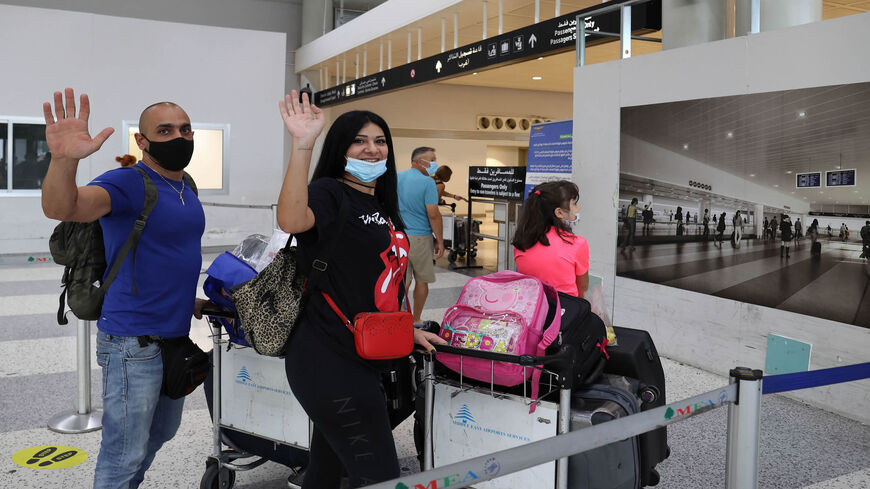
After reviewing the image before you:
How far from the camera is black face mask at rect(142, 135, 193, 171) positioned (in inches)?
94.4

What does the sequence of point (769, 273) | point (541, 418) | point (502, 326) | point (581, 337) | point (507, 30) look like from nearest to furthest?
point (541, 418) → point (502, 326) → point (581, 337) → point (769, 273) → point (507, 30)

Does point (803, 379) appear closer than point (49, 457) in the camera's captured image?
Yes

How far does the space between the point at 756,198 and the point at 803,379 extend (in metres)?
2.84

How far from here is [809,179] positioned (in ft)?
14.5

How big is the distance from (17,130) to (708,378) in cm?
1021

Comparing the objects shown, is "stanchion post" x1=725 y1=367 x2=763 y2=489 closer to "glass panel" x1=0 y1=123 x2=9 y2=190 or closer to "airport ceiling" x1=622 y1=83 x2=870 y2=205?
"airport ceiling" x1=622 y1=83 x2=870 y2=205

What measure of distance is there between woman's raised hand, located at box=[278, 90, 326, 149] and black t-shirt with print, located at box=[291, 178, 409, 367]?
0.15m

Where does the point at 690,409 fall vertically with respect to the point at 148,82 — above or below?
below

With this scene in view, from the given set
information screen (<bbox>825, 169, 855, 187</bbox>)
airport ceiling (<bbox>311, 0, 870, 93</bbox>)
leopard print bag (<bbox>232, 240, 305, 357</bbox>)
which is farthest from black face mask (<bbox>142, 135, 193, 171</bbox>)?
airport ceiling (<bbox>311, 0, 870, 93</bbox>)


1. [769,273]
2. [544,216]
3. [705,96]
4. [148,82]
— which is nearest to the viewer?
[544,216]

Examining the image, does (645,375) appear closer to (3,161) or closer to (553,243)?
(553,243)

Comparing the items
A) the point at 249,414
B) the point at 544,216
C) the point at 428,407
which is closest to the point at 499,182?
the point at 544,216

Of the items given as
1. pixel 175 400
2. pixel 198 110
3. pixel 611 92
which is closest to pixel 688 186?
pixel 611 92

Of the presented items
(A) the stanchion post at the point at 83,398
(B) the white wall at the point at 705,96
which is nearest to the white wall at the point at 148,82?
(B) the white wall at the point at 705,96
